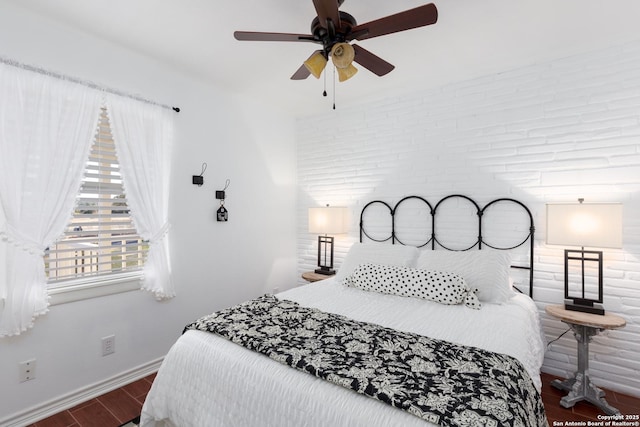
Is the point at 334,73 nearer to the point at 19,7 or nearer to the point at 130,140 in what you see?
the point at 130,140

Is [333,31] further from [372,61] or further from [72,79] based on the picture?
[72,79]

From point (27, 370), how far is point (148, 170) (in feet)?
4.88

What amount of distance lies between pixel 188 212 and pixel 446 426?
2.55 m

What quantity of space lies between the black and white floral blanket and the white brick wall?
5.16 ft

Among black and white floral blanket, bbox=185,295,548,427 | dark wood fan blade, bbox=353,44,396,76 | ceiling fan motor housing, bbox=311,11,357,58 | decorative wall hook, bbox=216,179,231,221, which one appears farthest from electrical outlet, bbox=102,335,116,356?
dark wood fan blade, bbox=353,44,396,76

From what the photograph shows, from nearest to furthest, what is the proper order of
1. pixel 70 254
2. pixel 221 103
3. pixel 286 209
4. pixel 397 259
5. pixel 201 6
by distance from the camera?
pixel 201 6
pixel 70 254
pixel 397 259
pixel 221 103
pixel 286 209

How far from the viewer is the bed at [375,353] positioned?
3.74 ft

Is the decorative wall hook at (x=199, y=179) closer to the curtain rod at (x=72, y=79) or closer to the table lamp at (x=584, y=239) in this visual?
the curtain rod at (x=72, y=79)

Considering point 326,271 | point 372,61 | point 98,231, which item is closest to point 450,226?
point 326,271

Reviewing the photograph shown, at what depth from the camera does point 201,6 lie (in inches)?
76.1

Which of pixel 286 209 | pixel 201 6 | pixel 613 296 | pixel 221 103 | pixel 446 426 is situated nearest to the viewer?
pixel 446 426

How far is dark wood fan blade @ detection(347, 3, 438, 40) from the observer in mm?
1499

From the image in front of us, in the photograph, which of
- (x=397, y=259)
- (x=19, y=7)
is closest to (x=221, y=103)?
(x=19, y=7)

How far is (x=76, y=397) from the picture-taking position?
2.20 m
